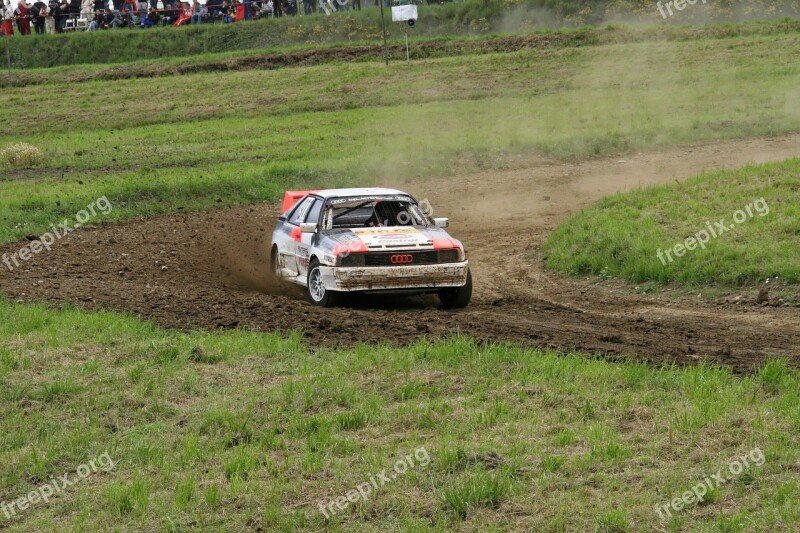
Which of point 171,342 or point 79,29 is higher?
point 79,29

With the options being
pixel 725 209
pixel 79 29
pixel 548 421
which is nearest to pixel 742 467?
pixel 548 421

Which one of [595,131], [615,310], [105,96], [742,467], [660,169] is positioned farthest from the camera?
[105,96]

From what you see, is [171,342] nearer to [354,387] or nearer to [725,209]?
[354,387]

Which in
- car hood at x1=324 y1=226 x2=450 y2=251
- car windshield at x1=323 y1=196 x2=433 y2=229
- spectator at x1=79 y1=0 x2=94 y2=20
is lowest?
car hood at x1=324 y1=226 x2=450 y2=251

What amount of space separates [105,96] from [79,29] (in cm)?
1233

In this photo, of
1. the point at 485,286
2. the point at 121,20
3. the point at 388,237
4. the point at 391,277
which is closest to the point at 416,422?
the point at 391,277

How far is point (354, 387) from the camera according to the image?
9266 mm

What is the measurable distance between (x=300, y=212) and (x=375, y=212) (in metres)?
1.28

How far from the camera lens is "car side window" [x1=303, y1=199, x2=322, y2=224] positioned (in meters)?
14.5

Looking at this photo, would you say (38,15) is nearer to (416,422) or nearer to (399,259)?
(399,259)

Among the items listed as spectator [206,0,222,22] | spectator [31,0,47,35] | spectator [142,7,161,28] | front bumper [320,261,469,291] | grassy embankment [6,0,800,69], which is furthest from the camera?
spectator [31,0,47,35]

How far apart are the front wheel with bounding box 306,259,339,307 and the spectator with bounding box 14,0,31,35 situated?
38329 mm

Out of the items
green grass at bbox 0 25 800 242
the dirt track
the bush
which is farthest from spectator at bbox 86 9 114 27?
the dirt track

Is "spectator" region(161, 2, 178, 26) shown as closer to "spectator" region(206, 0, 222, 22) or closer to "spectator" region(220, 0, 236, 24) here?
"spectator" region(206, 0, 222, 22)
